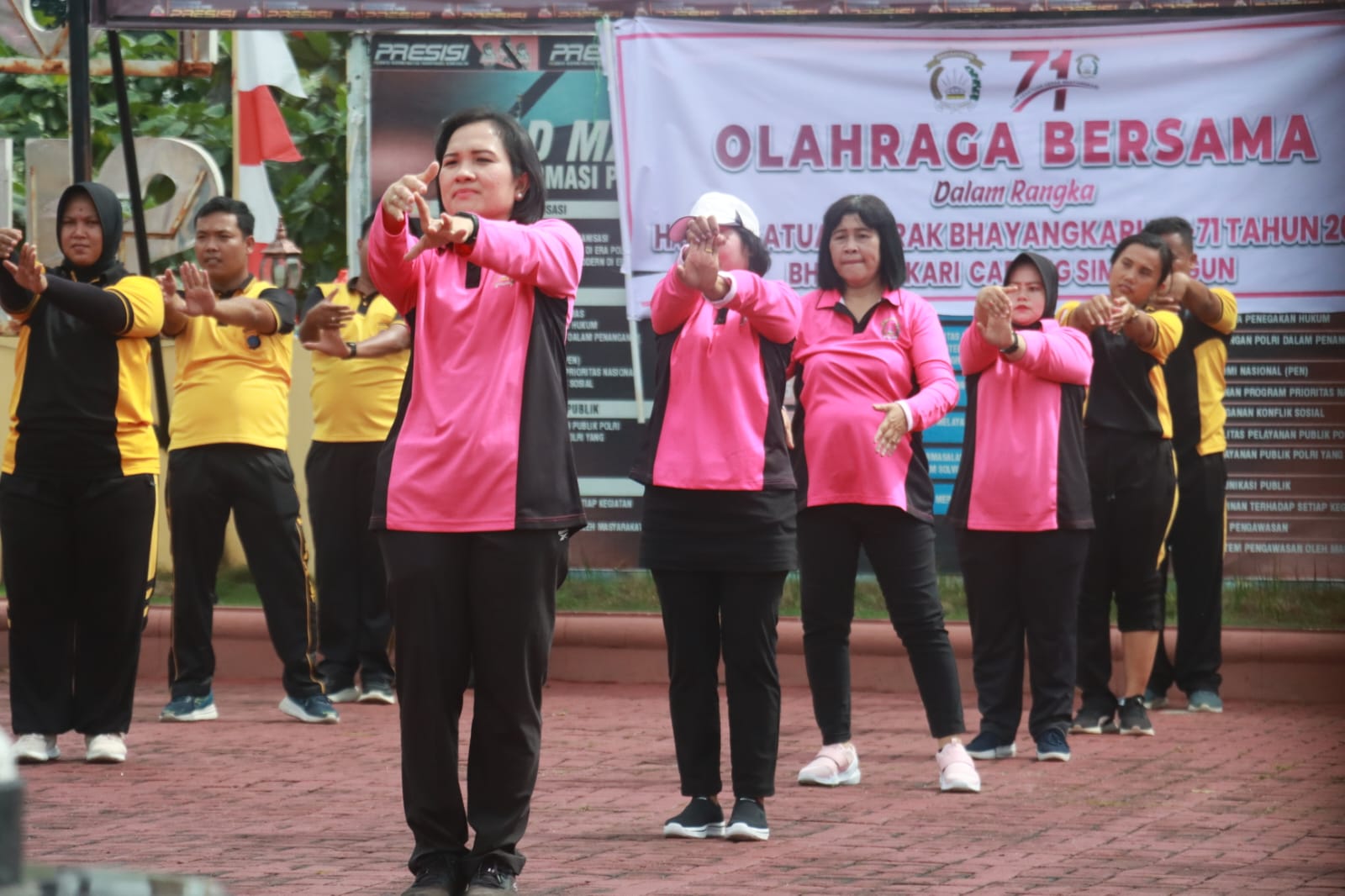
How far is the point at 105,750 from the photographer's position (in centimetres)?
717

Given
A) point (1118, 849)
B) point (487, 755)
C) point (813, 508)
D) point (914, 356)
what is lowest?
point (1118, 849)

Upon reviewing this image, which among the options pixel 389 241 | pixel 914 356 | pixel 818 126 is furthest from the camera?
pixel 818 126

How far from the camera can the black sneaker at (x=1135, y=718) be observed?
8.40 meters

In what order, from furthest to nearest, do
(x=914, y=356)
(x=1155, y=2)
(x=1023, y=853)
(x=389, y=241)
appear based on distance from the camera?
1. (x=1155, y=2)
2. (x=914, y=356)
3. (x=1023, y=853)
4. (x=389, y=241)

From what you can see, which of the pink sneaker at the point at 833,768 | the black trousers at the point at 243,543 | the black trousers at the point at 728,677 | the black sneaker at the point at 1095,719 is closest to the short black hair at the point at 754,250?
the black trousers at the point at 728,677

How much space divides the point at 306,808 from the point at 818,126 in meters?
4.90

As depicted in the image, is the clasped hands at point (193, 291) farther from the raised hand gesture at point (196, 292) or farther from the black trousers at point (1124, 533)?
the black trousers at point (1124, 533)

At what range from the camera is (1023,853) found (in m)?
5.51

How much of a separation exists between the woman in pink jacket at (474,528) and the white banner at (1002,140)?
17.3ft

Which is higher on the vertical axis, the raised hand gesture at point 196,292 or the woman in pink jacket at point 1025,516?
the raised hand gesture at point 196,292

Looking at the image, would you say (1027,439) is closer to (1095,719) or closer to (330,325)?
(1095,719)

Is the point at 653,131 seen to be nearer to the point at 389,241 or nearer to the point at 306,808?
the point at 306,808

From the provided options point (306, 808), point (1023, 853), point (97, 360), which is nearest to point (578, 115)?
point (97, 360)

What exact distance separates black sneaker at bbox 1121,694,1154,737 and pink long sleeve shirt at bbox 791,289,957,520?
2142mm
